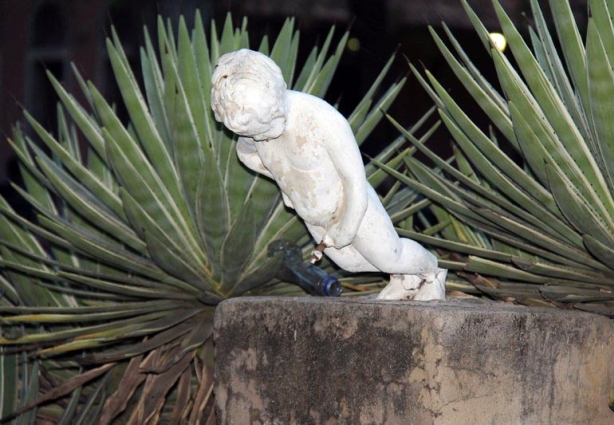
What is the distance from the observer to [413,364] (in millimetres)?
2898

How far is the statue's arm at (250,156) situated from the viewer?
10.3ft

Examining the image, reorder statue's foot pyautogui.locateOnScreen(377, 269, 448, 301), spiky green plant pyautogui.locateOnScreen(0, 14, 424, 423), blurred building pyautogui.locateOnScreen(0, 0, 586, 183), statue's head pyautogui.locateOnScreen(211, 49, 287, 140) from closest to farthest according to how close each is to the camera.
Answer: statue's head pyautogui.locateOnScreen(211, 49, 287, 140) < statue's foot pyautogui.locateOnScreen(377, 269, 448, 301) < spiky green plant pyautogui.locateOnScreen(0, 14, 424, 423) < blurred building pyautogui.locateOnScreen(0, 0, 586, 183)

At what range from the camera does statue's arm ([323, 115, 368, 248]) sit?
9.65 ft

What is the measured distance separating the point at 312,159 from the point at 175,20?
6.76 meters

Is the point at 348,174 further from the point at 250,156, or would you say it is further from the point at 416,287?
the point at 416,287

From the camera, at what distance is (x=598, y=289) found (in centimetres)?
336

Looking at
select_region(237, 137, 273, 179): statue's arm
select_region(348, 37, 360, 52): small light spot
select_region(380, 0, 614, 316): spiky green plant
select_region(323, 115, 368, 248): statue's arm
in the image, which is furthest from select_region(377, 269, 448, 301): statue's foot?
select_region(348, 37, 360, 52): small light spot

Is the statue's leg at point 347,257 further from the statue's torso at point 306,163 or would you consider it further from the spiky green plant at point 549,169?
the spiky green plant at point 549,169

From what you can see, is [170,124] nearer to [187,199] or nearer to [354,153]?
[187,199]

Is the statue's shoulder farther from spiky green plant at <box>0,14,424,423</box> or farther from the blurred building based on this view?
the blurred building

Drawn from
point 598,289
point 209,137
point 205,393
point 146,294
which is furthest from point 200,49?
point 598,289

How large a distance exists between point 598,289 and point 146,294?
164 cm

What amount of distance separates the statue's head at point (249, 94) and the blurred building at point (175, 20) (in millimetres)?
3480

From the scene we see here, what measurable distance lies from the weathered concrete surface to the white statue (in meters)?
0.17
